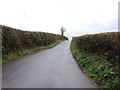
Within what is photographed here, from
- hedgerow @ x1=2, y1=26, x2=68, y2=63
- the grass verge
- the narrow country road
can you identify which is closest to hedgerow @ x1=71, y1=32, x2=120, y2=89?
the grass verge

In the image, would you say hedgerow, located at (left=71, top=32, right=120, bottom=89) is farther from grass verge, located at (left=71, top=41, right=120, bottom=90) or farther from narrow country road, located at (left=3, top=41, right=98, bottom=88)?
narrow country road, located at (left=3, top=41, right=98, bottom=88)

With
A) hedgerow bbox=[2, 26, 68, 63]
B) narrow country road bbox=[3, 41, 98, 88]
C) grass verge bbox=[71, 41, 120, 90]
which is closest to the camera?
grass verge bbox=[71, 41, 120, 90]

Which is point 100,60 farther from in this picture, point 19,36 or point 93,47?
point 19,36

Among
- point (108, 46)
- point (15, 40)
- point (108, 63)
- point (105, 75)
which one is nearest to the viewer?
point (105, 75)

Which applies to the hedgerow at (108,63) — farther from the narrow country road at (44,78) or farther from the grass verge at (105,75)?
the narrow country road at (44,78)

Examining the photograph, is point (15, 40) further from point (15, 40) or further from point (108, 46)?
point (108, 46)

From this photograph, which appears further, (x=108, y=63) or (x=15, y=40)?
(x=15, y=40)

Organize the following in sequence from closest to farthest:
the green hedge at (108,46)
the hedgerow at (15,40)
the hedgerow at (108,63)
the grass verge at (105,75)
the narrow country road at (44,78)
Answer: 1. the grass verge at (105,75)
2. the hedgerow at (108,63)
3. the narrow country road at (44,78)
4. the green hedge at (108,46)
5. the hedgerow at (15,40)

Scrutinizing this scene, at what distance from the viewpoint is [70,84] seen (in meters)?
11.3

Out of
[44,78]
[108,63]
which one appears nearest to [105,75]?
[108,63]

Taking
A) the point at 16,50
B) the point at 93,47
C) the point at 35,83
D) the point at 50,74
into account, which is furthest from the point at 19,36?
the point at 35,83

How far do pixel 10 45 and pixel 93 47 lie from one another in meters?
7.84

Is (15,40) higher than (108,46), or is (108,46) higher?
(108,46)

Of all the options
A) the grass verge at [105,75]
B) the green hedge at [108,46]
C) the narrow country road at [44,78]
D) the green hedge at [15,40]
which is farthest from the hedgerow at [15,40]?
the grass verge at [105,75]
